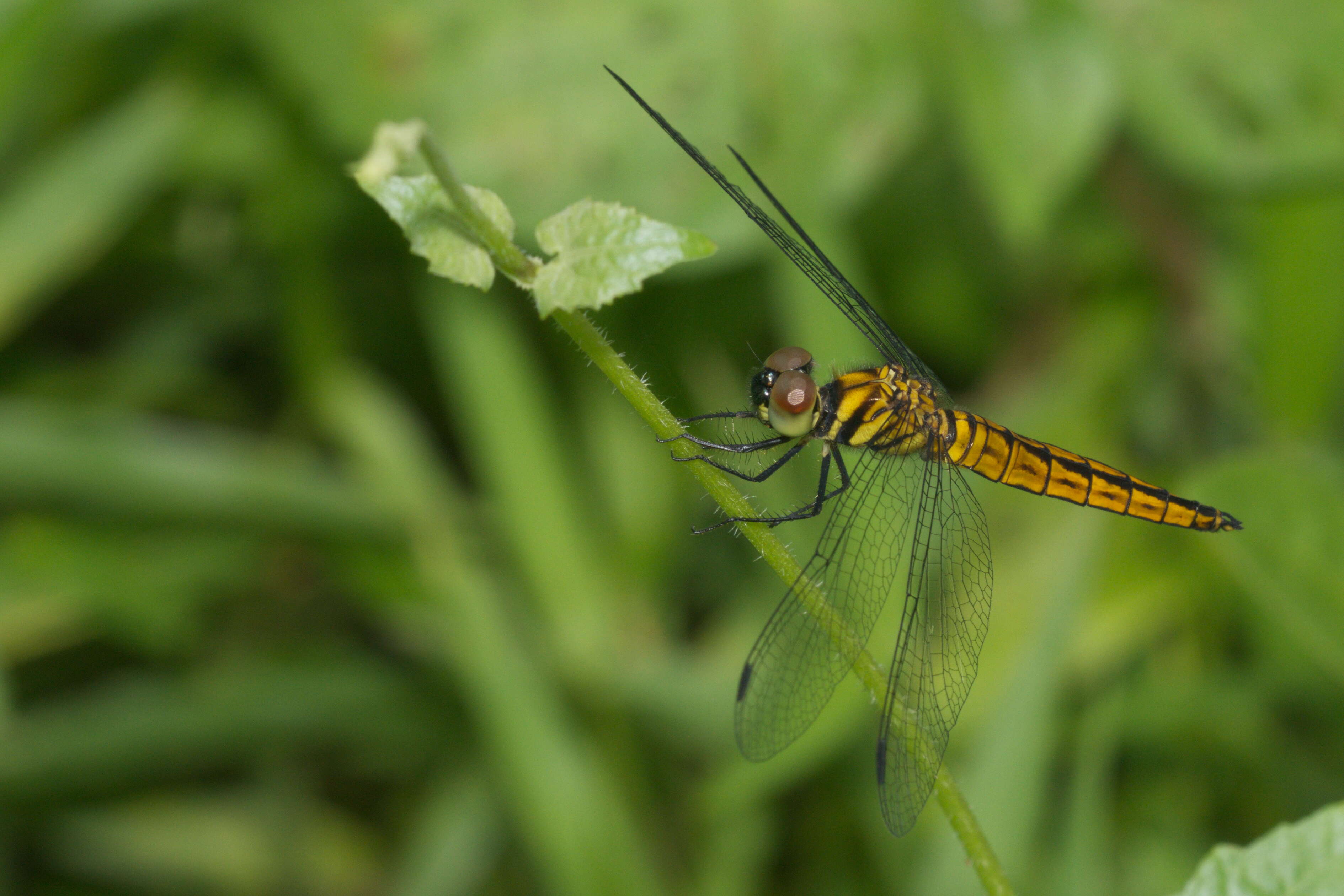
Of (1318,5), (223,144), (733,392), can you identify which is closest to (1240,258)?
(1318,5)

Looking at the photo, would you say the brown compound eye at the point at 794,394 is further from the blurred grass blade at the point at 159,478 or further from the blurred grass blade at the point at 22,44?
the blurred grass blade at the point at 22,44

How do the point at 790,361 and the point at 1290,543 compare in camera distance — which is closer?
the point at 1290,543

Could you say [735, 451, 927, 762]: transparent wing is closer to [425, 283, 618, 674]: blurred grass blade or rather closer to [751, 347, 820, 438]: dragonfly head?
[751, 347, 820, 438]: dragonfly head

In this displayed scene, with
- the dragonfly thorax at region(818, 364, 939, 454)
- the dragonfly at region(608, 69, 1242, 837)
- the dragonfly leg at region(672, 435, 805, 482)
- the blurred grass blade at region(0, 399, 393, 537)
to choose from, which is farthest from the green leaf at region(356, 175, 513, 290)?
the blurred grass blade at region(0, 399, 393, 537)

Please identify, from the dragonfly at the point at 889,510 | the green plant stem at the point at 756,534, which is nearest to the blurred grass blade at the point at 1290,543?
the dragonfly at the point at 889,510

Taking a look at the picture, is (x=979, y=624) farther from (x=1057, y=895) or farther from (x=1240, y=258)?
(x=1240, y=258)

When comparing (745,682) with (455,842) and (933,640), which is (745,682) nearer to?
(933,640)

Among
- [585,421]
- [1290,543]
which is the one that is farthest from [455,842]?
[1290,543]
